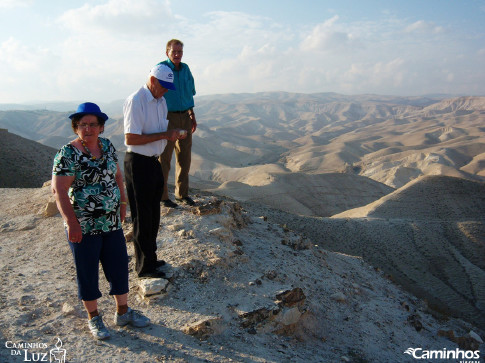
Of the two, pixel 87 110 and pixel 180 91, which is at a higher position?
pixel 180 91

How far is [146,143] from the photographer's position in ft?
A: 10.9

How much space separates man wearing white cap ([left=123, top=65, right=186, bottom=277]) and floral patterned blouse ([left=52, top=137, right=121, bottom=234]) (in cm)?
58

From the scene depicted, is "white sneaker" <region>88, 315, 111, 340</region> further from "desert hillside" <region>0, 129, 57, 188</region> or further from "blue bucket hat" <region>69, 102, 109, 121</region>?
"desert hillside" <region>0, 129, 57, 188</region>

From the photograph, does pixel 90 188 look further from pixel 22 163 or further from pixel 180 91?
pixel 22 163

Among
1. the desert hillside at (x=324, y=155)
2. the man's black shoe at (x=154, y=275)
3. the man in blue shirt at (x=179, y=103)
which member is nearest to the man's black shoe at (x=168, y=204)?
the man in blue shirt at (x=179, y=103)

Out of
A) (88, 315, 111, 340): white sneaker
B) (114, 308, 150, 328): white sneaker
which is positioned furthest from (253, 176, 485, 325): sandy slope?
(88, 315, 111, 340): white sneaker

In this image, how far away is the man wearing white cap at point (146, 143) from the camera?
3.29m

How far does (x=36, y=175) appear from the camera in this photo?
14.4 metres

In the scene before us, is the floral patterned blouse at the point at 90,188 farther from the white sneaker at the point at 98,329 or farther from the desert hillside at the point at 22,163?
the desert hillside at the point at 22,163

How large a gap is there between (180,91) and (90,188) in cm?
222

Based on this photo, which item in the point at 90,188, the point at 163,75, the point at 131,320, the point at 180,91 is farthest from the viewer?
the point at 180,91

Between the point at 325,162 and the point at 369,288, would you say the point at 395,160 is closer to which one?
the point at 325,162

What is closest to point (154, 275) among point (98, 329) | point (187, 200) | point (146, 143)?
point (98, 329)

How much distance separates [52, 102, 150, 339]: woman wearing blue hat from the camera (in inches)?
100
